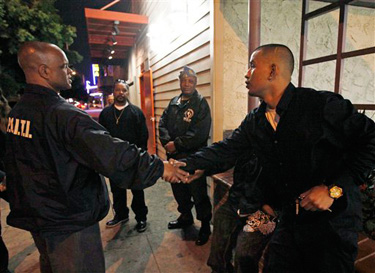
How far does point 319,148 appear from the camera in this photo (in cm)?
143

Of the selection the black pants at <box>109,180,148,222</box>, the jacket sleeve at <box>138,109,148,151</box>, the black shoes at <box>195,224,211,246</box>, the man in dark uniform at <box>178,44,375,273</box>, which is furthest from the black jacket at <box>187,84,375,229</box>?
the black pants at <box>109,180,148,222</box>

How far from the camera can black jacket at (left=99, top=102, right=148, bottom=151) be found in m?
3.15

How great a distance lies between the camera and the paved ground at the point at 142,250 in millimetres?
2461

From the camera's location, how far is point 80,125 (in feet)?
4.48

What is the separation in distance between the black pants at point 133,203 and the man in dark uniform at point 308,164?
1.91 m

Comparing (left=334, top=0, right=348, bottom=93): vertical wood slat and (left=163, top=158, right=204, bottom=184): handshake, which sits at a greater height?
(left=334, top=0, right=348, bottom=93): vertical wood slat

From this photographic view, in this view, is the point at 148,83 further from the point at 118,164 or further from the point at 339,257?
the point at 339,257

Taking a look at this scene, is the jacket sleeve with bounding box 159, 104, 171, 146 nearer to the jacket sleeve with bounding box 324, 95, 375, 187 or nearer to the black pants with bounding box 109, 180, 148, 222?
the black pants with bounding box 109, 180, 148, 222

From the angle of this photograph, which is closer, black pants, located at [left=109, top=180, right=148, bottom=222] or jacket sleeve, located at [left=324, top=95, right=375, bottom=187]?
jacket sleeve, located at [left=324, top=95, right=375, bottom=187]

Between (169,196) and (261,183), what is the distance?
284 cm

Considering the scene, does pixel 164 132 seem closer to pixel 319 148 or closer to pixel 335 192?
pixel 319 148

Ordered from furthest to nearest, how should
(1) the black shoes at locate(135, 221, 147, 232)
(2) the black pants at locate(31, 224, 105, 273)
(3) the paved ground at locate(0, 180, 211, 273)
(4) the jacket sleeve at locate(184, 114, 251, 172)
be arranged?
1. (1) the black shoes at locate(135, 221, 147, 232)
2. (3) the paved ground at locate(0, 180, 211, 273)
3. (4) the jacket sleeve at locate(184, 114, 251, 172)
4. (2) the black pants at locate(31, 224, 105, 273)

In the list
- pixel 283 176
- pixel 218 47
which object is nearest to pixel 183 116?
pixel 218 47

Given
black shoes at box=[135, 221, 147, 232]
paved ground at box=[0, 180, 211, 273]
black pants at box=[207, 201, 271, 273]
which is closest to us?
black pants at box=[207, 201, 271, 273]
